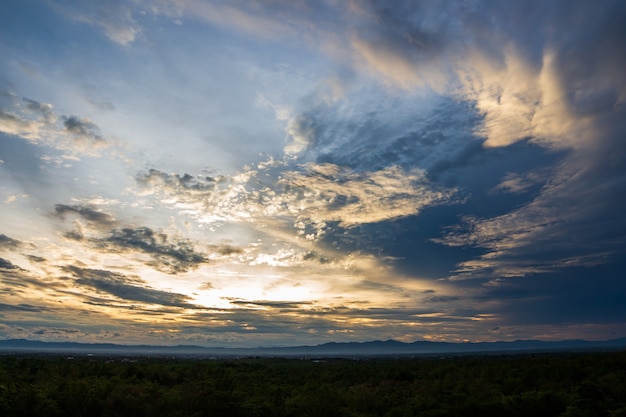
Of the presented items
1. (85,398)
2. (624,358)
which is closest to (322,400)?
(85,398)

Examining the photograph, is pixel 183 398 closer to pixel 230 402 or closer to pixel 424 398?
pixel 230 402

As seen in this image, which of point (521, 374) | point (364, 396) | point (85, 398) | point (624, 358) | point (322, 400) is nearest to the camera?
point (322, 400)

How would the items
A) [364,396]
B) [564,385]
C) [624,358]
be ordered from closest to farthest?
[364,396], [564,385], [624,358]

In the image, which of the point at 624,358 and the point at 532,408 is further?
the point at 624,358

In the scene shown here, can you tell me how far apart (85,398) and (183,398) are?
6690 millimetres

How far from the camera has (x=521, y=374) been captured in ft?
140

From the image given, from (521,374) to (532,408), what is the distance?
1863 centimetres

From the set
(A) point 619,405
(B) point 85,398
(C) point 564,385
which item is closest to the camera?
(A) point 619,405

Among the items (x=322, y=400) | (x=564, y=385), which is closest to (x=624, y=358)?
(x=564, y=385)

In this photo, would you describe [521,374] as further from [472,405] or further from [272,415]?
[272,415]

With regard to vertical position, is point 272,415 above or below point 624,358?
below

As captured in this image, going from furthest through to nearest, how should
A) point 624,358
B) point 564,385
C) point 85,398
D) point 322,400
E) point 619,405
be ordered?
point 624,358 → point 564,385 → point 85,398 → point 322,400 → point 619,405

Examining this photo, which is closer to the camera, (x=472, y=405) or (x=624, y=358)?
(x=472, y=405)

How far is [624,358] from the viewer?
48.8m
